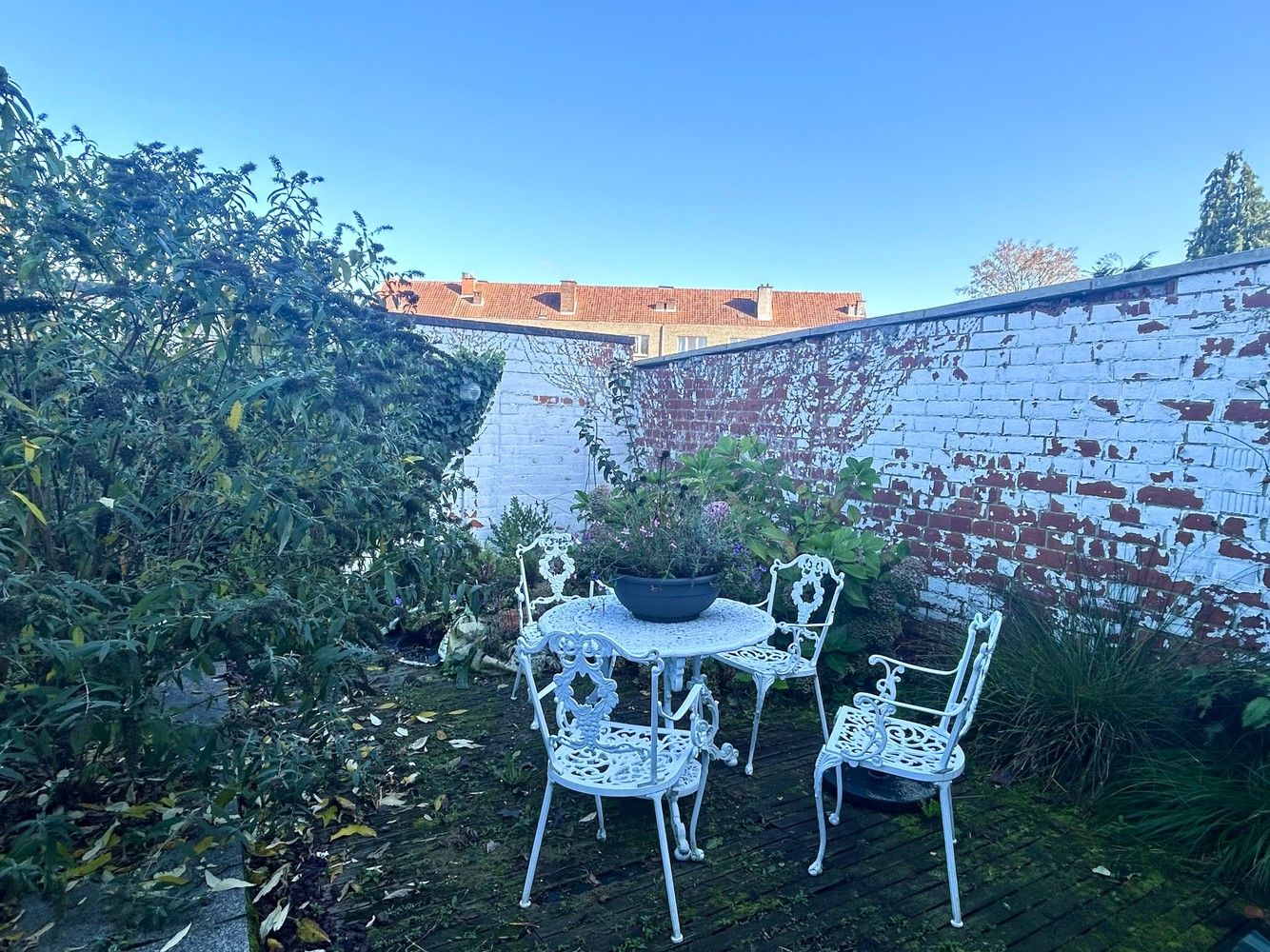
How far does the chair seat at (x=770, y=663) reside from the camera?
2959mm

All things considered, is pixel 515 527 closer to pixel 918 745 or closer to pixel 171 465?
pixel 171 465

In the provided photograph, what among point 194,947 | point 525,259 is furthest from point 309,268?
point 525,259

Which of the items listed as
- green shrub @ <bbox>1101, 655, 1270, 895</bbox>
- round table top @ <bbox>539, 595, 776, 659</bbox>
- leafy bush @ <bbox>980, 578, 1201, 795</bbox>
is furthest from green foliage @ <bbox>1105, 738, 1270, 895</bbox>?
round table top @ <bbox>539, 595, 776, 659</bbox>

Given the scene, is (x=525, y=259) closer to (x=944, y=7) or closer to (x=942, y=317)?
(x=944, y=7)

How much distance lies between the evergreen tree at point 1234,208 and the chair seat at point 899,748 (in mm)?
15359

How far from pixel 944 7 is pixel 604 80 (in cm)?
448

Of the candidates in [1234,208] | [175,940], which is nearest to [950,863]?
Result: [175,940]

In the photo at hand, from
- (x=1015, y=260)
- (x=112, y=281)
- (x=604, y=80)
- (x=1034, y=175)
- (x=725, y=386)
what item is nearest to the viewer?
(x=112, y=281)

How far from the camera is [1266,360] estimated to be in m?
2.59

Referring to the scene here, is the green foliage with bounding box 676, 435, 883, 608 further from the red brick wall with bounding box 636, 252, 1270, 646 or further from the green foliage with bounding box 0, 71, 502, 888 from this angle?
the green foliage with bounding box 0, 71, 502, 888

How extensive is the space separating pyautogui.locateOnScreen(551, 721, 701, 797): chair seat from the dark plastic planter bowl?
50 cm

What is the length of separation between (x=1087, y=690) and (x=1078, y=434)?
1.31 meters

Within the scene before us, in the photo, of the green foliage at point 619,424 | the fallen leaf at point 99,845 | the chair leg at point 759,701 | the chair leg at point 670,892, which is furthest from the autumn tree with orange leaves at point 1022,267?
the fallen leaf at point 99,845

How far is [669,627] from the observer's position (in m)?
2.64
